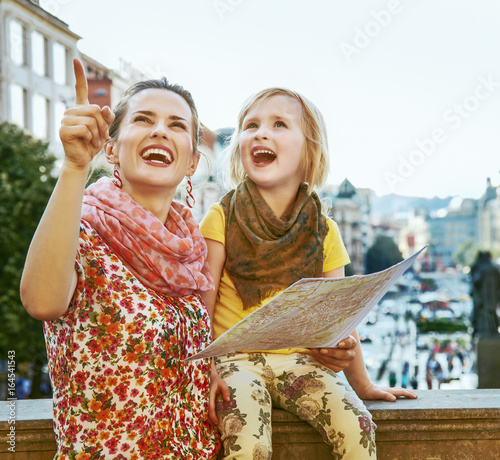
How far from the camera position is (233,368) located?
84.0 inches

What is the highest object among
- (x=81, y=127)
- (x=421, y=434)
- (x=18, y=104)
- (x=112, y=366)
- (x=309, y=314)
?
(x=18, y=104)

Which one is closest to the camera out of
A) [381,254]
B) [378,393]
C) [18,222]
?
[378,393]

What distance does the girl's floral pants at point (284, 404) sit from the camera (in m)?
1.93

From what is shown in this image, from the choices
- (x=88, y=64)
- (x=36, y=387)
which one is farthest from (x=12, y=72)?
(x=36, y=387)

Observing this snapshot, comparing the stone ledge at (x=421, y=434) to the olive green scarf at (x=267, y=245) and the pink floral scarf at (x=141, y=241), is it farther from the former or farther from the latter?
the pink floral scarf at (x=141, y=241)

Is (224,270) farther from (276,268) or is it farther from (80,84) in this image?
(80,84)

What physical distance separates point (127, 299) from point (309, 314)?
1.57 ft

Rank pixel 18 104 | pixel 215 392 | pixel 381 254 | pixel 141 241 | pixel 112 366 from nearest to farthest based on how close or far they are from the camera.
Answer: pixel 112 366 < pixel 141 241 < pixel 215 392 < pixel 18 104 < pixel 381 254

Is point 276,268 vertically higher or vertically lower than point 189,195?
lower

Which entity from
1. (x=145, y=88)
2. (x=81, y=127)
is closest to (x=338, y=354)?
(x=145, y=88)

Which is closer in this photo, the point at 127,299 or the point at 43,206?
the point at 127,299

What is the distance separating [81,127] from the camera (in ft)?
4.65

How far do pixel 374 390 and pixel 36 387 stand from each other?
50.0ft

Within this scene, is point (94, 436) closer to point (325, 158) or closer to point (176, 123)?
point (176, 123)
